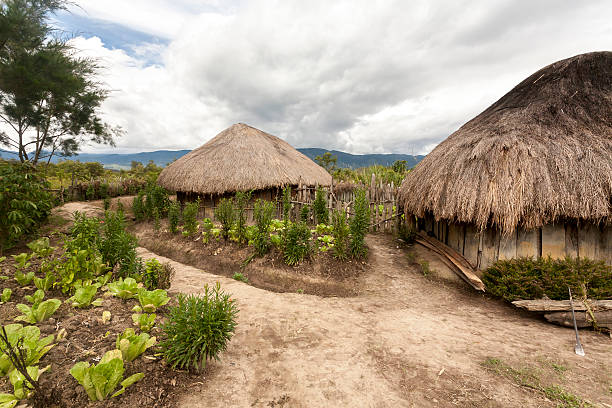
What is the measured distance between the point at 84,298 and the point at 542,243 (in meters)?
7.58

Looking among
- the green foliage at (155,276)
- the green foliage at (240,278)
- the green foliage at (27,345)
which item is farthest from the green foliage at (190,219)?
the green foliage at (27,345)

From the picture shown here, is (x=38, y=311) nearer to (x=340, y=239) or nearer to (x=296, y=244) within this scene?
(x=296, y=244)

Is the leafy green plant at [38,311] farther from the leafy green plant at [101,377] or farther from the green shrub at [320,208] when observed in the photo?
the green shrub at [320,208]

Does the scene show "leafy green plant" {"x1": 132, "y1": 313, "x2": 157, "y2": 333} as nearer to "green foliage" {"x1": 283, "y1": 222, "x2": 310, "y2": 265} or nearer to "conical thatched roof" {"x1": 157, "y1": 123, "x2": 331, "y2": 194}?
"green foliage" {"x1": 283, "y1": 222, "x2": 310, "y2": 265}

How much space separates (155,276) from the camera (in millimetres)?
3803

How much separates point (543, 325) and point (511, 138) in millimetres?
3536

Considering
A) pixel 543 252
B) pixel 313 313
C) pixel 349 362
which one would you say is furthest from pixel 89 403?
pixel 543 252

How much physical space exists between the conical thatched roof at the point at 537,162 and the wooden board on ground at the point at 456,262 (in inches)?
38.6

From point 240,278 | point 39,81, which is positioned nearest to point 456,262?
point 240,278

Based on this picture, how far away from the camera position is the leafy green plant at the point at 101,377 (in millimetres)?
1776

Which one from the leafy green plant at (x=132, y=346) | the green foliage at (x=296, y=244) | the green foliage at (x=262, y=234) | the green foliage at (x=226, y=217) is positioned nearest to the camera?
the leafy green plant at (x=132, y=346)

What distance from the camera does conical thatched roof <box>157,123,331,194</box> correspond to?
34.2ft

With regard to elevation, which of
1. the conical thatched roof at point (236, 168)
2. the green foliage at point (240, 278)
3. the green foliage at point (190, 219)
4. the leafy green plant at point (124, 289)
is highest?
the conical thatched roof at point (236, 168)

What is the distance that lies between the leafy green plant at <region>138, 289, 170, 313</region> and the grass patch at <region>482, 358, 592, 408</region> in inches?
149
